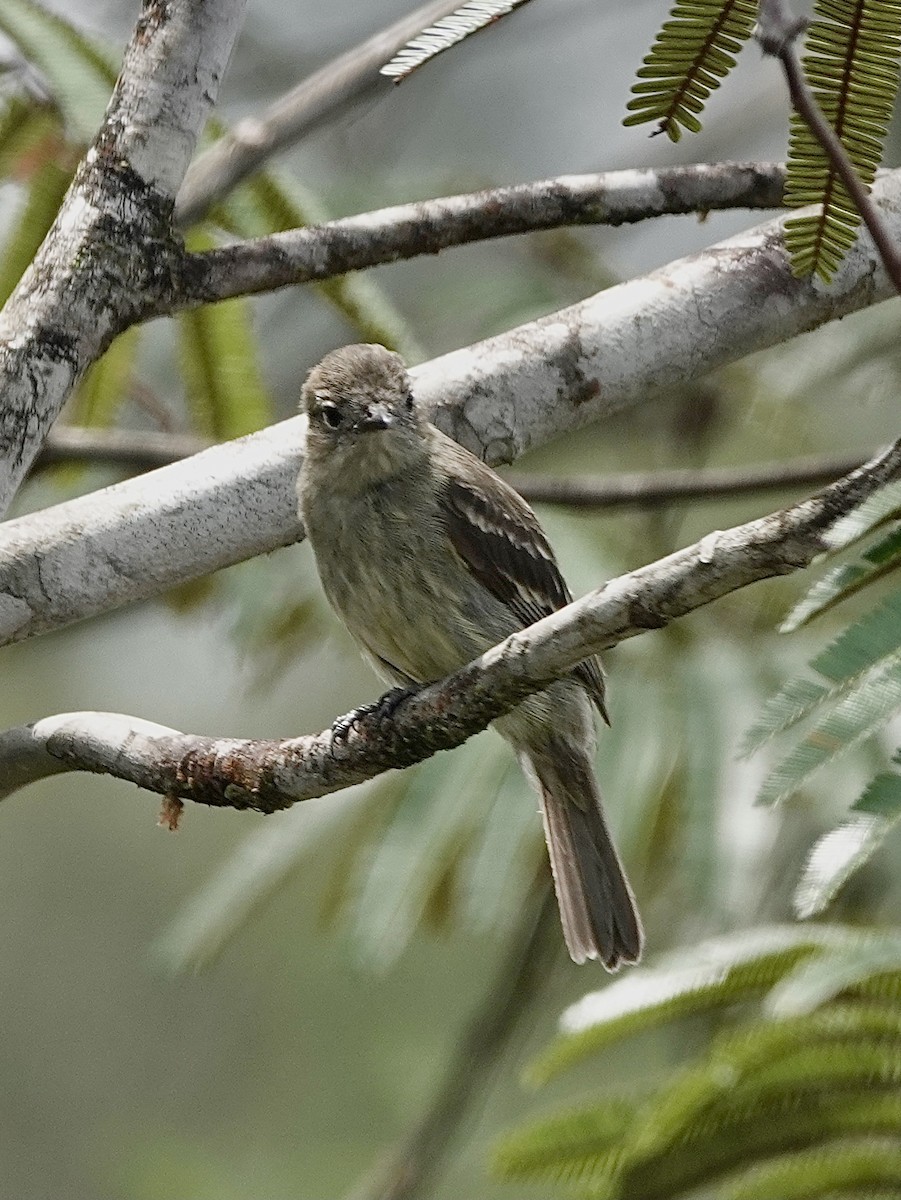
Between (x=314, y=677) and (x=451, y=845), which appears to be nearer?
(x=451, y=845)

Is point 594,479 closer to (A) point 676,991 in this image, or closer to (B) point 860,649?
(A) point 676,991

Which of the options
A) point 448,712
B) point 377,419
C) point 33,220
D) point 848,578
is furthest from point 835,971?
point 33,220

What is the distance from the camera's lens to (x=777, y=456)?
5.84m

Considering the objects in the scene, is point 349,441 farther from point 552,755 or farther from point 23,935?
point 23,935

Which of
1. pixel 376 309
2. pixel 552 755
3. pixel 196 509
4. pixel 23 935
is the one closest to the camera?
pixel 196 509

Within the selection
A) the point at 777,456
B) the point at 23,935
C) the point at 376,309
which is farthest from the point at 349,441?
the point at 23,935

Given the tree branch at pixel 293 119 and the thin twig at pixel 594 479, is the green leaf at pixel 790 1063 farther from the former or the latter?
the tree branch at pixel 293 119

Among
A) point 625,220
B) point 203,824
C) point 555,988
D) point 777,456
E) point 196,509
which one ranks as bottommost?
point 555,988

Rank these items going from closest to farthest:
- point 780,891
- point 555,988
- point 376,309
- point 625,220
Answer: point 625,220, point 376,309, point 780,891, point 555,988

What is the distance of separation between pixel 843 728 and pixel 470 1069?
2.37 metres

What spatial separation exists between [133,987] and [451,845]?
205 inches

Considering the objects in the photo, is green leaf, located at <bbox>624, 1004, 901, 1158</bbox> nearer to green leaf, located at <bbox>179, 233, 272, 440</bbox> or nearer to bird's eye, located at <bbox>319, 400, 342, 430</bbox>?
bird's eye, located at <bbox>319, 400, 342, 430</bbox>

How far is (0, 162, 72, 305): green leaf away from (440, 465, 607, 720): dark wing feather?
1.05 metres

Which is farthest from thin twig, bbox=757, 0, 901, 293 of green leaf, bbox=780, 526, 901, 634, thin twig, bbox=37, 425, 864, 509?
thin twig, bbox=37, 425, 864, 509
